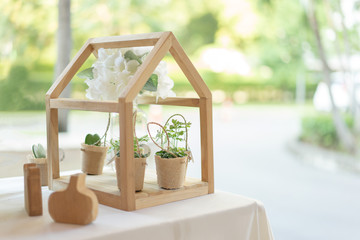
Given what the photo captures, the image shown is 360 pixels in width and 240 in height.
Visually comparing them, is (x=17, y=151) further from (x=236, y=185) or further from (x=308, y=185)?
(x=308, y=185)

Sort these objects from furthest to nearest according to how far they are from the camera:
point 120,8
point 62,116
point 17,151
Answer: point 120,8
point 62,116
point 17,151

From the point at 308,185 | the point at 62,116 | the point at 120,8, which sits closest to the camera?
the point at 62,116

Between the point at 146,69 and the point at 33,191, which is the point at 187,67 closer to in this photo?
the point at 146,69

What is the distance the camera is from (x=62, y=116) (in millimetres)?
3084

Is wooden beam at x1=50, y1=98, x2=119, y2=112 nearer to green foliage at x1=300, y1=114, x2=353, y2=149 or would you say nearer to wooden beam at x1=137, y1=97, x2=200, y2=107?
wooden beam at x1=137, y1=97, x2=200, y2=107

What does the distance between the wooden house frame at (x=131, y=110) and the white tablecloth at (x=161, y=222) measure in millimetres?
30

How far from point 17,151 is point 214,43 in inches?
477

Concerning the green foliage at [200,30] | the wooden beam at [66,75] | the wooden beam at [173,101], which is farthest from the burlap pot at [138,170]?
the green foliage at [200,30]

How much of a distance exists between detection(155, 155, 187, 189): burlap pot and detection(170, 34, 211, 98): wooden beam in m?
0.20

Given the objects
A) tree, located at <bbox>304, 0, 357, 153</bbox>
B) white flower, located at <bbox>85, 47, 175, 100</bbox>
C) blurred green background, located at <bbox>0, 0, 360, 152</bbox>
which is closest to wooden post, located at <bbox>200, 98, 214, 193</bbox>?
white flower, located at <bbox>85, 47, 175, 100</bbox>

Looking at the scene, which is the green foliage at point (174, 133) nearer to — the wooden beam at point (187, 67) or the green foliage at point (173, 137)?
the green foliage at point (173, 137)

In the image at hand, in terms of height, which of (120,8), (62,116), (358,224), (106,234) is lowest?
(358,224)

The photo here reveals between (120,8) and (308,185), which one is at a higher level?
(120,8)

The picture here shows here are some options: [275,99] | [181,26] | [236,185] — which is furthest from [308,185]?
[275,99]
